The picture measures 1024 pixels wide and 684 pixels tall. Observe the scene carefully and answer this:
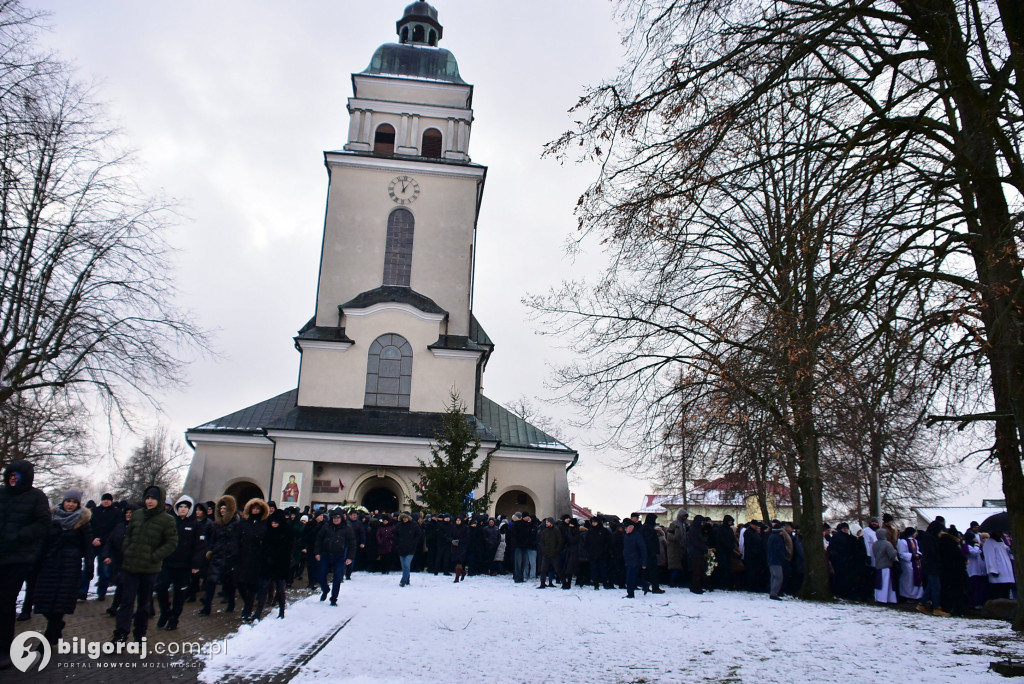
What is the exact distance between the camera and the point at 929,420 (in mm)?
9336

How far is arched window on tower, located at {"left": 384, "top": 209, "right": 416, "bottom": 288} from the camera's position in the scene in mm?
31469

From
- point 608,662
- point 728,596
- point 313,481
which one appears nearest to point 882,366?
point 608,662

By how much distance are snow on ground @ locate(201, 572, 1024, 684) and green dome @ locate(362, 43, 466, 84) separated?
83.7 feet

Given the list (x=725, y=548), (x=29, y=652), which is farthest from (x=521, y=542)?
(x=29, y=652)

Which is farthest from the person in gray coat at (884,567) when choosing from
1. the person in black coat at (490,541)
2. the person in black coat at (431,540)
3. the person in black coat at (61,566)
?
the person in black coat at (61,566)

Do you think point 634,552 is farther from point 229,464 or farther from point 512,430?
point 229,464

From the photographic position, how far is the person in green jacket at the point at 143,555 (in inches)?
336

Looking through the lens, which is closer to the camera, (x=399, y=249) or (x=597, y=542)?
(x=597, y=542)

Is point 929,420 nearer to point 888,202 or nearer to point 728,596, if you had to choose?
point 888,202

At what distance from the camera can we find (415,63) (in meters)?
34.8

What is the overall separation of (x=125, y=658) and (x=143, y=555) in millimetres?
1068

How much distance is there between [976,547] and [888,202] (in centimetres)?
966

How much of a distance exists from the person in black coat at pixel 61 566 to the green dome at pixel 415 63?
28.3 metres

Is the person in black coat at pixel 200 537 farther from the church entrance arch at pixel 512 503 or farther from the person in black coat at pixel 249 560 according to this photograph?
the church entrance arch at pixel 512 503
